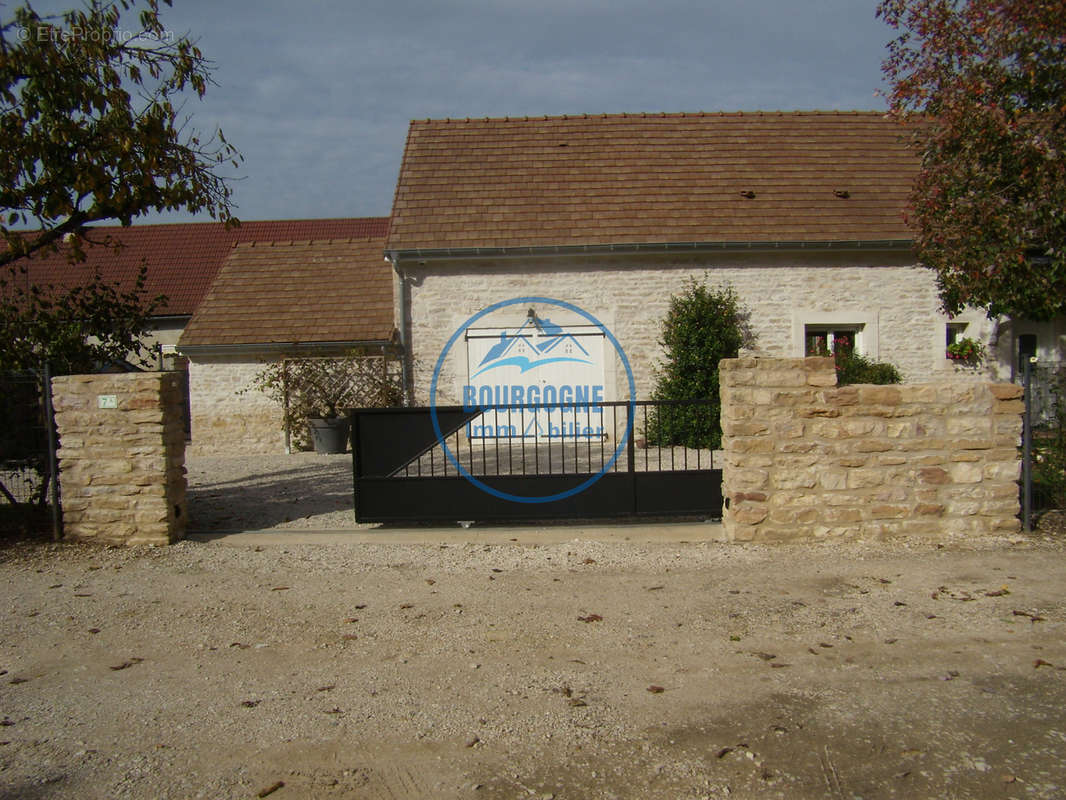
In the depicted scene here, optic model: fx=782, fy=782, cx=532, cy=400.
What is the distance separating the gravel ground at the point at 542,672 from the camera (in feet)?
10.7

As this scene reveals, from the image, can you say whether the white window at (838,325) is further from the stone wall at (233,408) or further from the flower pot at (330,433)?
the stone wall at (233,408)

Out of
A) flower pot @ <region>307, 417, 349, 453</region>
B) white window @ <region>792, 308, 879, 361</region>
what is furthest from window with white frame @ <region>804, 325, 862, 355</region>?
flower pot @ <region>307, 417, 349, 453</region>

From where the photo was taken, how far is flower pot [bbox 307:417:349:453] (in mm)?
13906

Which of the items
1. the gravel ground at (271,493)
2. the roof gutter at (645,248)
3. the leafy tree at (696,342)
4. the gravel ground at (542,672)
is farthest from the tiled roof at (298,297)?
the gravel ground at (542,672)

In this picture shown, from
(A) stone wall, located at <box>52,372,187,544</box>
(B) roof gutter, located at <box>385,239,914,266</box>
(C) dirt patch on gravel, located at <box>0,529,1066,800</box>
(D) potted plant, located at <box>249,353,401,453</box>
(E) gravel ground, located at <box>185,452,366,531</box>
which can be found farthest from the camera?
(D) potted plant, located at <box>249,353,401,453</box>

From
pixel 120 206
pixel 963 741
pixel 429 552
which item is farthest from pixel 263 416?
pixel 963 741

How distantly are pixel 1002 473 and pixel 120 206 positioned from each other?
821cm

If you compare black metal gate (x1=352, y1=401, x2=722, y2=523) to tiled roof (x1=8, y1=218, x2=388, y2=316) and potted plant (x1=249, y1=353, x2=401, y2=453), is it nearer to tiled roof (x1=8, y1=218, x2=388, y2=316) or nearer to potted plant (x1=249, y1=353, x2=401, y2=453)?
potted plant (x1=249, y1=353, x2=401, y2=453)

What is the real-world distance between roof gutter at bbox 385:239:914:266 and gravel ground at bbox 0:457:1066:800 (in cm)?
750

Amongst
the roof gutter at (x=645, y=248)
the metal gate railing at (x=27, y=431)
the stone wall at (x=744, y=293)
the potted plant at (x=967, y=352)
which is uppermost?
the roof gutter at (x=645, y=248)

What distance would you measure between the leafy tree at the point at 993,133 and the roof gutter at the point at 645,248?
461 cm

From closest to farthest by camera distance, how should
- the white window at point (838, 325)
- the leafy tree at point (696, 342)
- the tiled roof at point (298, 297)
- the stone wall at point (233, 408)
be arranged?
1. the leafy tree at point (696, 342)
2. the white window at point (838, 325)
3. the tiled roof at point (298, 297)
4. the stone wall at point (233, 408)

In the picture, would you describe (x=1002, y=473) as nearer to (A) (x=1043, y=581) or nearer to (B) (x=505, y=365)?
(A) (x=1043, y=581)

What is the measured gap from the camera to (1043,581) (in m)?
5.69
